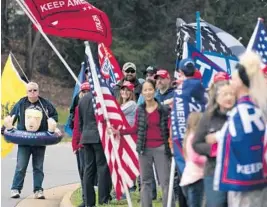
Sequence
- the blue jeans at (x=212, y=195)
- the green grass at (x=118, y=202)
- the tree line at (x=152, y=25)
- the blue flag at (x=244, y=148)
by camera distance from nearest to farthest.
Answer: the blue flag at (x=244, y=148), the blue jeans at (x=212, y=195), the green grass at (x=118, y=202), the tree line at (x=152, y=25)

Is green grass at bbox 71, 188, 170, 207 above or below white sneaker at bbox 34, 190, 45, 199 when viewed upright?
below

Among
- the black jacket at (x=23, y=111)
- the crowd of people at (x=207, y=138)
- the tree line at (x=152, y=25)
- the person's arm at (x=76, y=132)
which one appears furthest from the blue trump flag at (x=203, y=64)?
the tree line at (x=152, y=25)

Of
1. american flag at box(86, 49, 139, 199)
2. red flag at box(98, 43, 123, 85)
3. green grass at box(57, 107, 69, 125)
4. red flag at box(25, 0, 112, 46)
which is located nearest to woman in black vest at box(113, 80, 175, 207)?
american flag at box(86, 49, 139, 199)

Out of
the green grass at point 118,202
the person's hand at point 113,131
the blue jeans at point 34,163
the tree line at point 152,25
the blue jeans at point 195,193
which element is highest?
the tree line at point 152,25

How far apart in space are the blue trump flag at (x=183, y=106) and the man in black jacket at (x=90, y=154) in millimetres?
2649

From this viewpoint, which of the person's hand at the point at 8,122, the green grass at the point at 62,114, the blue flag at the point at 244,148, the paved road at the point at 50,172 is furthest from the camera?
the green grass at the point at 62,114

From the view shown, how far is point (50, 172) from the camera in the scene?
612 inches

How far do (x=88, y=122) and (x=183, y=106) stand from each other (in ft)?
9.69

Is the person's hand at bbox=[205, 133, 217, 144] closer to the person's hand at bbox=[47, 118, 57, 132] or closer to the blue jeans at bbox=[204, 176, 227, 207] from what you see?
the blue jeans at bbox=[204, 176, 227, 207]

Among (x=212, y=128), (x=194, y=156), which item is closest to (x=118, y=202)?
(x=194, y=156)

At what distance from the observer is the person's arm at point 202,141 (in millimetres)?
6391

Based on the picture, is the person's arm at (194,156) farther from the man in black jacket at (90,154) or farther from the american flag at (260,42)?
the man in black jacket at (90,154)

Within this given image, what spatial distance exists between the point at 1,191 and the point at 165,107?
4475mm

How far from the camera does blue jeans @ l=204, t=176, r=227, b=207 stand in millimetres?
6543
